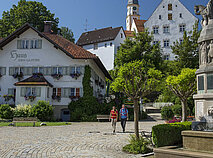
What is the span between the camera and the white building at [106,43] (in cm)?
5838

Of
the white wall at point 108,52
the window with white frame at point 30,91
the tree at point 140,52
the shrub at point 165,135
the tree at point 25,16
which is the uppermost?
the tree at point 25,16

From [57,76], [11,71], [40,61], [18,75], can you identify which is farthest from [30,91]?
[11,71]

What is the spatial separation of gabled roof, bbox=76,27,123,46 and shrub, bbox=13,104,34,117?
3457 centimetres

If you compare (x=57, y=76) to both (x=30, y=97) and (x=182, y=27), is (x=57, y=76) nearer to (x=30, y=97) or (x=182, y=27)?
(x=30, y=97)

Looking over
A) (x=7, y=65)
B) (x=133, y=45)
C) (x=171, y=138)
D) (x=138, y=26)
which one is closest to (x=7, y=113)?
(x=7, y=65)

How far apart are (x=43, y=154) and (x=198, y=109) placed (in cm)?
587

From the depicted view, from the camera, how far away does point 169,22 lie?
53.8 m

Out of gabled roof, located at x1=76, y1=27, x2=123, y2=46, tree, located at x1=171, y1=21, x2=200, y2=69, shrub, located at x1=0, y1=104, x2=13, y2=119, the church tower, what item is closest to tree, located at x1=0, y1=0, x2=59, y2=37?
gabled roof, located at x1=76, y1=27, x2=123, y2=46

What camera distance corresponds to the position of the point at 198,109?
30.9 feet

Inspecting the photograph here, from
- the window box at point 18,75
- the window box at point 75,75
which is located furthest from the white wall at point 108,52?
the window box at point 18,75

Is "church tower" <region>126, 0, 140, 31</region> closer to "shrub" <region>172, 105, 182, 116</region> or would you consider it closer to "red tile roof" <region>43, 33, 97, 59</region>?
"red tile roof" <region>43, 33, 97, 59</region>

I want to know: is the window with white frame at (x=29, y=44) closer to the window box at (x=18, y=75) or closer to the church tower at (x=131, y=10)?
the window box at (x=18, y=75)

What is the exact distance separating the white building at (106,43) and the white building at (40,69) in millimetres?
26146

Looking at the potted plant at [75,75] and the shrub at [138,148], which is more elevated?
the potted plant at [75,75]
